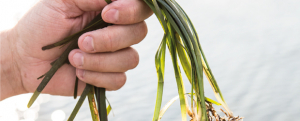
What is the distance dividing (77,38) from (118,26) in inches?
4.2

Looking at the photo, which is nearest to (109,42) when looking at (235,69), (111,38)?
(111,38)

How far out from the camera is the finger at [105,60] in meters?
0.57

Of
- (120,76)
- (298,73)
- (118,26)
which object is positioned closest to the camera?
(118,26)

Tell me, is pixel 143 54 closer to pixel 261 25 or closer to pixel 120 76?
pixel 261 25

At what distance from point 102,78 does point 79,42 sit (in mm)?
122

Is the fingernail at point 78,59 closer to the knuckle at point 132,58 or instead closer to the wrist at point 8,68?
the knuckle at point 132,58

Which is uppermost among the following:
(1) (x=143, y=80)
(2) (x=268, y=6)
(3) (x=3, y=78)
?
(2) (x=268, y=6)

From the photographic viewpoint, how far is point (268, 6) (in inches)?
65.2

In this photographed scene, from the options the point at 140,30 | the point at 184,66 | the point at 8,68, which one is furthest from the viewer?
the point at 8,68

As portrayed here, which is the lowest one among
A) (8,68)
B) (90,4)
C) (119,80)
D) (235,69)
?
(8,68)

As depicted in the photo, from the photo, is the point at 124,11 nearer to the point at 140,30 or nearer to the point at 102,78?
the point at 140,30

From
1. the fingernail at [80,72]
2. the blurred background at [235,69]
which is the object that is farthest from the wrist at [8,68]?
the blurred background at [235,69]

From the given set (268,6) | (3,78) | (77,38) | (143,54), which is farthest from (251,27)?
(3,78)

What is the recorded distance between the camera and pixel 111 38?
1.83 ft
